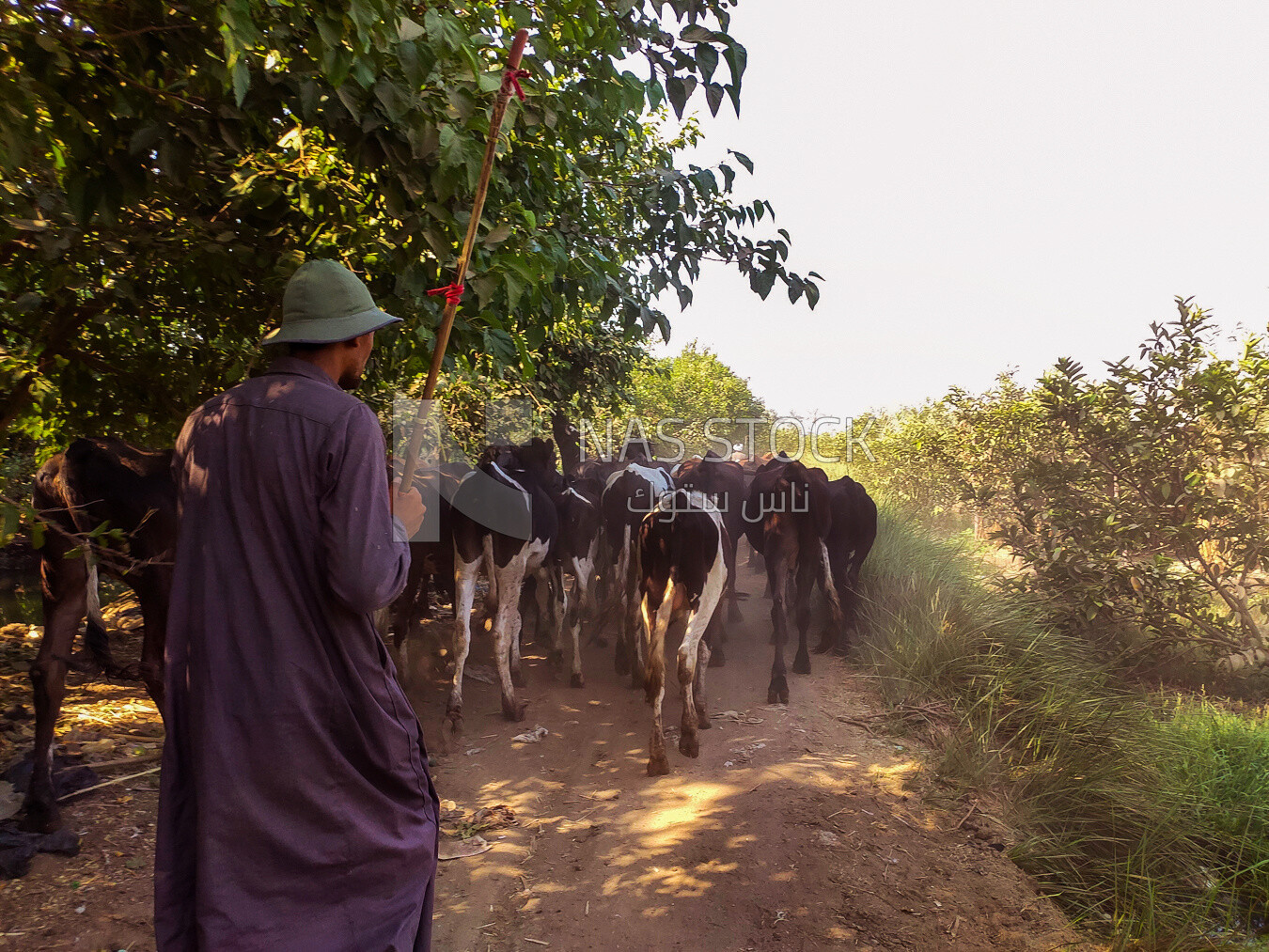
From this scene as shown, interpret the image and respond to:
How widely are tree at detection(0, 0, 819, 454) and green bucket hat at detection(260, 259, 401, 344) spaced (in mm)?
552

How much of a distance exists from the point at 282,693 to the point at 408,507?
741mm

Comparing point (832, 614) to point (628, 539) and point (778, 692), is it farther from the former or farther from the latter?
point (628, 539)

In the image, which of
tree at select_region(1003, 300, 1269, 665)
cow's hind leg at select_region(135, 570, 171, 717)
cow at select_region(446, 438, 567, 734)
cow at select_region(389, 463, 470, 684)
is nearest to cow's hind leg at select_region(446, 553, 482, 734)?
cow at select_region(446, 438, 567, 734)

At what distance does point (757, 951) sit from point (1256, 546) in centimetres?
664

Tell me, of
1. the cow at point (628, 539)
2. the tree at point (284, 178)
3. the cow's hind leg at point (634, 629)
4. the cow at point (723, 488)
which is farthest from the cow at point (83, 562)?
the cow at point (723, 488)

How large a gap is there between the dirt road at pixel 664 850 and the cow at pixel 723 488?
9.76 ft

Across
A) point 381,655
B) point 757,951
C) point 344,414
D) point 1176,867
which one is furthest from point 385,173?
point 1176,867

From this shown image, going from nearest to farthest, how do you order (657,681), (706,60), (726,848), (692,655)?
(706,60)
(726,848)
(657,681)
(692,655)

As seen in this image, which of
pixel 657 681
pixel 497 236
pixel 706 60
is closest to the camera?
pixel 497 236

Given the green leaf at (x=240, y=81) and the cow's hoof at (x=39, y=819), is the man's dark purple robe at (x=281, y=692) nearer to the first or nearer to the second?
the green leaf at (x=240, y=81)

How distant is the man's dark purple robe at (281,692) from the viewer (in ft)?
6.73

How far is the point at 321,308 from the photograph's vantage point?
91.8 inches

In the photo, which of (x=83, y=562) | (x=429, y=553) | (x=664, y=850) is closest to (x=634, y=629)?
(x=429, y=553)

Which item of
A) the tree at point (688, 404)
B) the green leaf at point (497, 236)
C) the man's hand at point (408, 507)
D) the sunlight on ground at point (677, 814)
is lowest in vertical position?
the sunlight on ground at point (677, 814)
